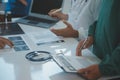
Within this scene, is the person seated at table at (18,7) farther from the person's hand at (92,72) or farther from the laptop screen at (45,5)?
the person's hand at (92,72)

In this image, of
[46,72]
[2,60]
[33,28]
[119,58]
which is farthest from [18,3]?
[119,58]

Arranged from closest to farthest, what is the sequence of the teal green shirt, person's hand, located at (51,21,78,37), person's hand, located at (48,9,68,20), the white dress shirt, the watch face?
1. the teal green shirt
2. the watch face
3. the white dress shirt
4. person's hand, located at (51,21,78,37)
5. person's hand, located at (48,9,68,20)

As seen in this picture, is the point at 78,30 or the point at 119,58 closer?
the point at 119,58

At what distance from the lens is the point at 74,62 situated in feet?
3.91

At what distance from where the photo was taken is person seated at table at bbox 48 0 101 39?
156cm

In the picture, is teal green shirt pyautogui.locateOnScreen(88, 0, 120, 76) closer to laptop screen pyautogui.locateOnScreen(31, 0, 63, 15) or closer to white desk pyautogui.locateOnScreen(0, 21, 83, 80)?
white desk pyautogui.locateOnScreen(0, 21, 83, 80)

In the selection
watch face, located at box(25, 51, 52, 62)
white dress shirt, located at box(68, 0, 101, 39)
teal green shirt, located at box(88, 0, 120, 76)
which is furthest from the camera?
white dress shirt, located at box(68, 0, 101, 39)

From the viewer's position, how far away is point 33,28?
1820mm

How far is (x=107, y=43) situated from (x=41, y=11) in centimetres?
99

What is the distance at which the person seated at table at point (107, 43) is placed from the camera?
1.04 metres

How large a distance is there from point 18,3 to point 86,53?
950mm

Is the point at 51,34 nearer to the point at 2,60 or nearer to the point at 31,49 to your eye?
the point at 31,49

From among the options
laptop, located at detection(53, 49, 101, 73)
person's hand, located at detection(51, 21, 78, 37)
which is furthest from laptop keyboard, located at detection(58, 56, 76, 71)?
person's hand, located at detection(51, 21, 78, 37)

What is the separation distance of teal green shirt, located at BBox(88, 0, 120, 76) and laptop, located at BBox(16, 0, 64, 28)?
0.77 meters
